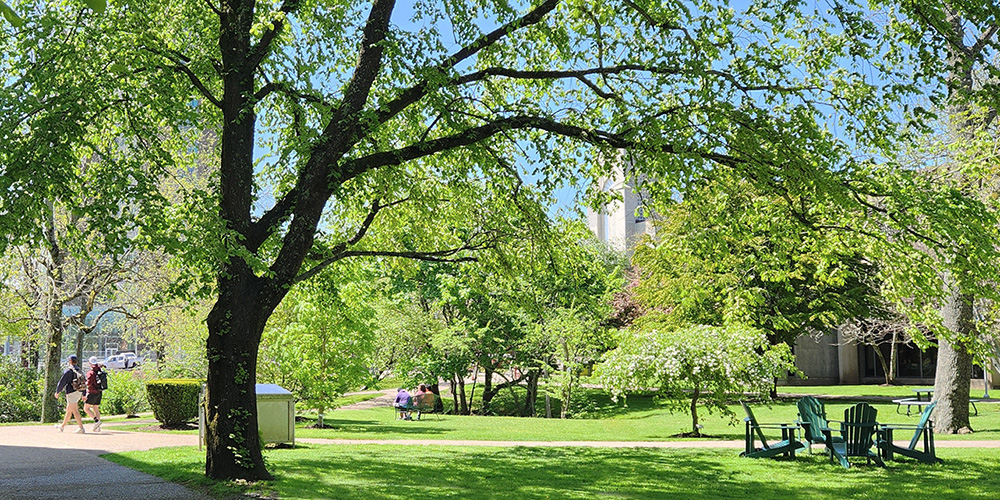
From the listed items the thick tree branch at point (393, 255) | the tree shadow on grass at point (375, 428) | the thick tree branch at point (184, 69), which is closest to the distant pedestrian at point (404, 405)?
the tree shadow on grass at point (375, 428)

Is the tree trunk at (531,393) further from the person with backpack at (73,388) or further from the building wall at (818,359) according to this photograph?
the building wall at (818,359)

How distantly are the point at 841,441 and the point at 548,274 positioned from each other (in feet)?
16.7

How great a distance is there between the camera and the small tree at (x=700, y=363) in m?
16.9

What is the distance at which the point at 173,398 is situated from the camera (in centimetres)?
1830

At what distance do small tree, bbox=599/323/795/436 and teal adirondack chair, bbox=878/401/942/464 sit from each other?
418 cm

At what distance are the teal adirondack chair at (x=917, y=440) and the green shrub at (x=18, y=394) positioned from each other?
21.0 metres

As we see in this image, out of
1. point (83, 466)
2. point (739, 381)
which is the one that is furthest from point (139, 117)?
point (739, 381)

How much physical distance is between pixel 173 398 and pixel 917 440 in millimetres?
14308

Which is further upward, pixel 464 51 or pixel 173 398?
pixel 464 51

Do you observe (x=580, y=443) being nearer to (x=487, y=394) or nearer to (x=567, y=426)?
(x=567, y=426)

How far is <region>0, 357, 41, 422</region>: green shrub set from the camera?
2294 cm

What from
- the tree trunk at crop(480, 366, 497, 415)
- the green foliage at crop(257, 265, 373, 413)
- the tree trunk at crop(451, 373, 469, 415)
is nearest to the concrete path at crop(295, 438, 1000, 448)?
the green foliage at crop(257, 265, 373, 413)

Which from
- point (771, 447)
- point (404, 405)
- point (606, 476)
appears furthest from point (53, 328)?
point (771, 447)

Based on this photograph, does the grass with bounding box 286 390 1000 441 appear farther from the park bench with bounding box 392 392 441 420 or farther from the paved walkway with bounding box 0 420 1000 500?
the paved walkway with bounding box 0 420 1000 500
